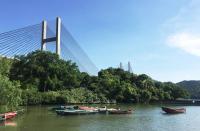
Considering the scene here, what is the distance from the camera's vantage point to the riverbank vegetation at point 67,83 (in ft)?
223

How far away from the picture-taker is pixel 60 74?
2908 inches

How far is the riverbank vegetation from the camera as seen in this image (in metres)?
68.0

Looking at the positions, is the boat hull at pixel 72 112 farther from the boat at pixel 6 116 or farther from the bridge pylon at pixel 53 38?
the bridge pylon at pixel 53 38

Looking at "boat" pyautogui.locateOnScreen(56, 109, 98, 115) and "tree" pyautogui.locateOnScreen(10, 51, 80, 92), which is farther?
"tree" pyautogui.locateOnScreen(10, 51, 80, 92)

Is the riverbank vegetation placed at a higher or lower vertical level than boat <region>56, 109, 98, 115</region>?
higher

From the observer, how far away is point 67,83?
75.6 meters

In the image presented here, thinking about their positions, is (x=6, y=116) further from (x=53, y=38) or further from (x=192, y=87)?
(x=192, y=87)

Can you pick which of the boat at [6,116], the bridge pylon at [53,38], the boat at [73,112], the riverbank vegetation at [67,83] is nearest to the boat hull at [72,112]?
the boat at [73,112]

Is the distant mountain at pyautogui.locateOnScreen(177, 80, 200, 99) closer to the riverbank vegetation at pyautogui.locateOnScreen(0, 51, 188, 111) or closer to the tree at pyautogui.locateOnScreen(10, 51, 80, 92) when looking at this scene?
the riverbank vegetation at pyautogui.locateOnScreen(0, 51, 188, 111)

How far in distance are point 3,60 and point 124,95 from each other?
1579 inches

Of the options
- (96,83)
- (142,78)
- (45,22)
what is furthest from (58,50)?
(142,78)

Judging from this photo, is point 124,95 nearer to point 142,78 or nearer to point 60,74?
point 142,78

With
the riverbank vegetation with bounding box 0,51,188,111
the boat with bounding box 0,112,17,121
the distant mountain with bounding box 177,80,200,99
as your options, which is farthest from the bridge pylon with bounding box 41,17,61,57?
the distant mountain with bounding box 177,80,200,99

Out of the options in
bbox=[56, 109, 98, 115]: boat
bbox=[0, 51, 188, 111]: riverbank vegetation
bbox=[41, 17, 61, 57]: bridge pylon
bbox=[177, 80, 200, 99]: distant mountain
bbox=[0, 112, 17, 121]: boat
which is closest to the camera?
bbox=[0, 112, 17, 121]: boat
